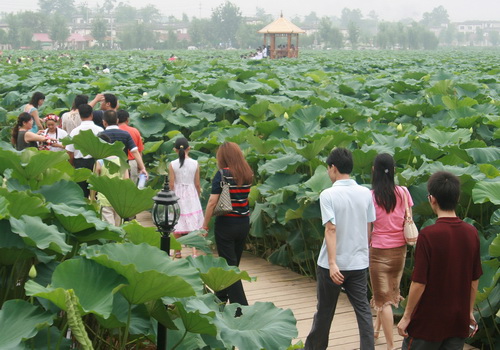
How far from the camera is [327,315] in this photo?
3822 mm

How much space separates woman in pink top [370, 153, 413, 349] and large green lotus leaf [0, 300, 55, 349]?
1.98 meters

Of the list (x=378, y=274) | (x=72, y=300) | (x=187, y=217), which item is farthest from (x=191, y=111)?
(x=72, y=300)

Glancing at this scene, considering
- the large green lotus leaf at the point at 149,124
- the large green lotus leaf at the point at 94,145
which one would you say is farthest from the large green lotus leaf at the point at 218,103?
the large green lotus leaf at the point at 94,145

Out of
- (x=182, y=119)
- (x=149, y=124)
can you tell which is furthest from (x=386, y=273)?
(x=149, y=124)

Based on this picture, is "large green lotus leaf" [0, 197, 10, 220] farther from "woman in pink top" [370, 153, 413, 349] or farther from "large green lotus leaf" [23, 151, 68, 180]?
"woman in pink top" [370, 153, 413, 349]

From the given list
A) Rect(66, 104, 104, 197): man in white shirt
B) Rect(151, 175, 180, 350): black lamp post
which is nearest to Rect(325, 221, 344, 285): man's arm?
Rect(151, 175, 180, 350): black lamp post

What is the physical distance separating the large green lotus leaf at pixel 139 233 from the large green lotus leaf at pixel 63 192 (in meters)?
0.34

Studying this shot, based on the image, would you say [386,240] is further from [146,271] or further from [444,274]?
[146,271]

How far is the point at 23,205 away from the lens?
10.0ft

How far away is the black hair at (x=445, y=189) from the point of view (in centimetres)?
308

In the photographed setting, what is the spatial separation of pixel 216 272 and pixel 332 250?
790mm

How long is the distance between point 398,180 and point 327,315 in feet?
5.47

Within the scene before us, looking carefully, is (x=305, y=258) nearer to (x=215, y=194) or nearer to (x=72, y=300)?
(x=215, y=194)

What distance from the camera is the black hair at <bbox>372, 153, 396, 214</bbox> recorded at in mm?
3959
